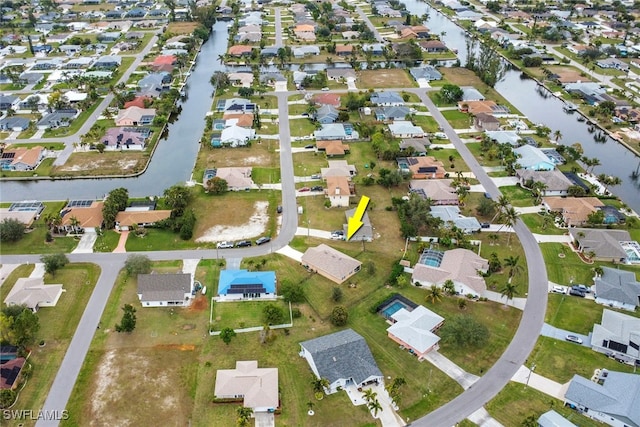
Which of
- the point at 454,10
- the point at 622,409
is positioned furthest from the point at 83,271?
the point at 454,10

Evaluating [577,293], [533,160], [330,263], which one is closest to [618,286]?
[577,293]

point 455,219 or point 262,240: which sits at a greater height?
point 455,219

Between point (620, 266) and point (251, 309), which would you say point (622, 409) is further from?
point (251, 309)

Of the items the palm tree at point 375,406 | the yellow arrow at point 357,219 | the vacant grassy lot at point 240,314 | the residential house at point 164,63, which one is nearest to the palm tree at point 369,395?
the palm tree at point 375,406

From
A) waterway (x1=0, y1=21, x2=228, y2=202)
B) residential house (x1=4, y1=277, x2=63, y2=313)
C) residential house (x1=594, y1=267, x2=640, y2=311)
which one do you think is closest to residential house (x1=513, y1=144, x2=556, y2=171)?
residential house (x1=594, y1=267, x2=640, y2=311)

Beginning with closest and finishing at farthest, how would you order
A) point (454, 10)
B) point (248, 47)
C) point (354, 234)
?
point (354, 234), point (248, 47), point (454, 10)

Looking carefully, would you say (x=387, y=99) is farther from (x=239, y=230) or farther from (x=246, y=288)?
(x=246, y=288)
